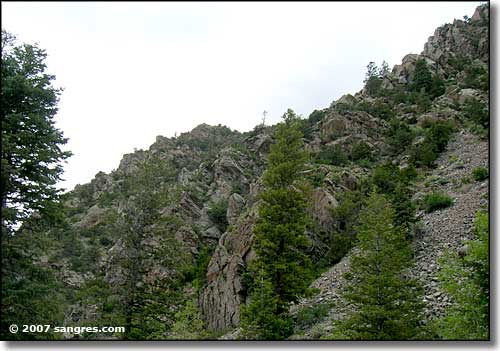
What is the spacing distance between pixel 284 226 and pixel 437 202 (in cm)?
825

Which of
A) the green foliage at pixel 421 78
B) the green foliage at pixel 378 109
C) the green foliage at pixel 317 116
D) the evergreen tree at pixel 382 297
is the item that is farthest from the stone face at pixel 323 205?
the green foliage at pixel 421 78

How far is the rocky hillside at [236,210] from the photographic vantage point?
44.2 feet

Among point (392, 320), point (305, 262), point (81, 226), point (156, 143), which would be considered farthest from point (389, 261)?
point (156, 143)

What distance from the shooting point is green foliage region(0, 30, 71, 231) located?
11.4 meters

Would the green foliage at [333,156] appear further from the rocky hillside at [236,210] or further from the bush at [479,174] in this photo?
the bush at [479,174]

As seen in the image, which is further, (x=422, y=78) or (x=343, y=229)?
(x=422, y=78)

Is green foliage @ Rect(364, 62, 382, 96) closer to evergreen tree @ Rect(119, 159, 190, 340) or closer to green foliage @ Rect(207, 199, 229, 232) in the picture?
green foliage @ Rect(207, 199, 229, 232)

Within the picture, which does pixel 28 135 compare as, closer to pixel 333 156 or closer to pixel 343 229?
pixel 343 229

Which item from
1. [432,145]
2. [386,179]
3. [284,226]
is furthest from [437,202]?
[432,145]

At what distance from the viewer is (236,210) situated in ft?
94.0

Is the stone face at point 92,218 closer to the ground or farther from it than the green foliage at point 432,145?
closer to the ground

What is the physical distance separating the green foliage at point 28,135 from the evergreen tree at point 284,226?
680 cm

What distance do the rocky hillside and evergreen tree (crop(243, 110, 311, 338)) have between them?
145 centimetres

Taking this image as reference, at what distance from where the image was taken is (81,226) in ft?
85.5
